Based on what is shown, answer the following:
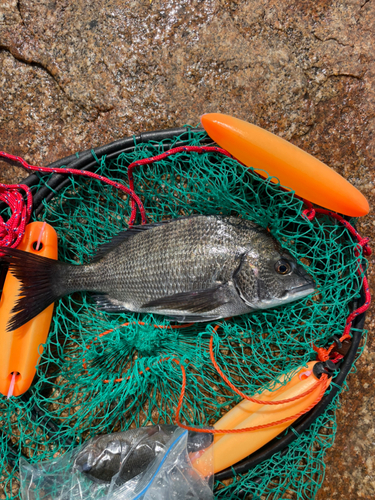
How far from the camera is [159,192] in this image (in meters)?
1.97

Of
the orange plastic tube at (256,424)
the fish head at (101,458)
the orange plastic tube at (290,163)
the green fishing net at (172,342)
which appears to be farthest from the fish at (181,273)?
the fish head at (101,458)

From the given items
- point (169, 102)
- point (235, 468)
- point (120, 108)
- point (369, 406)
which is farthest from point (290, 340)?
point (120, 108)

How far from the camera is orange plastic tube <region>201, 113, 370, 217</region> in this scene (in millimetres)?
1645

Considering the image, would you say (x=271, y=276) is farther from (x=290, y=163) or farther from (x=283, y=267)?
(x=290, y=163)

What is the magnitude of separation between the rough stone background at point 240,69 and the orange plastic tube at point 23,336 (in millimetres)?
A: 790

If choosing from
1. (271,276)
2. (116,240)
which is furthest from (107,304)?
(271,276)

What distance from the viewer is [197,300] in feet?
5.84

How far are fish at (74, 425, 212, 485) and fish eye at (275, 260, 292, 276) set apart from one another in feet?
3.27

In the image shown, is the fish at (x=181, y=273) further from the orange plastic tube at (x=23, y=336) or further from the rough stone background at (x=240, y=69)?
the rough stone background at (x=240, y=69)

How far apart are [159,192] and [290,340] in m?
1.15

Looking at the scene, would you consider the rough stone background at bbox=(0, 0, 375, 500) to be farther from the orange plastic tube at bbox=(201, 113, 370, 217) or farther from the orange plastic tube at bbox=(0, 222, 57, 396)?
the orange plastic tube at bbox=(0, 222, 57, 396)

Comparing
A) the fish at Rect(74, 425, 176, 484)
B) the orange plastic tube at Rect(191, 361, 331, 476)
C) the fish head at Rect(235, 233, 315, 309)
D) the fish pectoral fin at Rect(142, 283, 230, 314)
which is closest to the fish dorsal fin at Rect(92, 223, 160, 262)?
the fish pectoral fin at Rect(142, 283, 230, 314)

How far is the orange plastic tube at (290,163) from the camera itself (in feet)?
5.40

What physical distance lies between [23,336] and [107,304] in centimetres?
48
